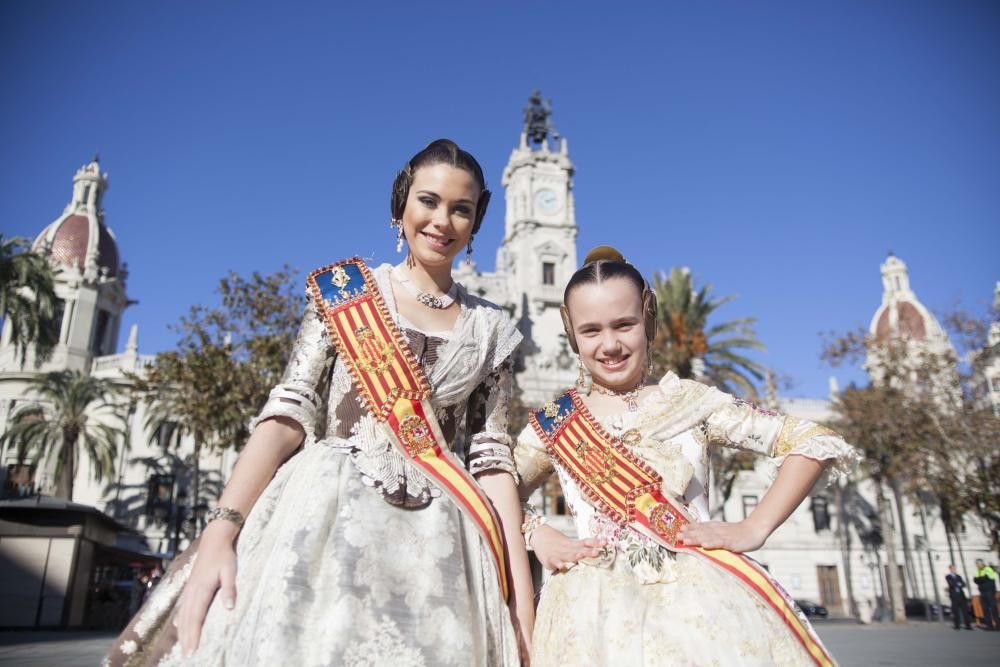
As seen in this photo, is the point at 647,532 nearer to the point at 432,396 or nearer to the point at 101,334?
the point at 432,396

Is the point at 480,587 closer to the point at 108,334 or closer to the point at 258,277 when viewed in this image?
the point at 258,277

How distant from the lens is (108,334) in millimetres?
43656

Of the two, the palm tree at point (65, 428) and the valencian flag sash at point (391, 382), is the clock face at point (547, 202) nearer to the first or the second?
the palm tree at point (65, 428)

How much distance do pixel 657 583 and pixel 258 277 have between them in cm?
1723

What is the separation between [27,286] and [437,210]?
18.5m

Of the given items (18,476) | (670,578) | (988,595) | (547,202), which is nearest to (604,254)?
(670,578)

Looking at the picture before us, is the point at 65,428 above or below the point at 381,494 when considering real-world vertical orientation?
above

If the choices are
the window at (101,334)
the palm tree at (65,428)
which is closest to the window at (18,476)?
the palm tree at (65,428)

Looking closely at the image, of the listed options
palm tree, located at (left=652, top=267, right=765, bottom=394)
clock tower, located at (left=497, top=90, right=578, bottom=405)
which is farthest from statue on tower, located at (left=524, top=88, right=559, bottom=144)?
palm tree, located at (left=652, top=267, right=765, bottom=394)

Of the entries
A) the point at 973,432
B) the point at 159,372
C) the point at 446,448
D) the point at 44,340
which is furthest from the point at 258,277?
the point at 973,432

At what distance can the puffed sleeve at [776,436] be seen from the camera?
8.04 feet

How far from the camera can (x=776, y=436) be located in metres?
2.59

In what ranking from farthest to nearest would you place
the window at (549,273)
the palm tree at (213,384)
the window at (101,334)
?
the window at (549,273) → the window at (101,334) → the palm tree at (213,384)

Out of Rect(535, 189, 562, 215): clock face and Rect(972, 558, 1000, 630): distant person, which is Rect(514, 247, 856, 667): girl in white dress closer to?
Rect(972, 558, 1000, 630): distant person
